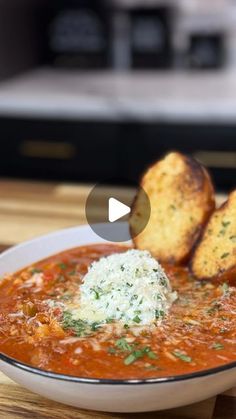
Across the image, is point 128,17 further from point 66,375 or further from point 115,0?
point 66,375

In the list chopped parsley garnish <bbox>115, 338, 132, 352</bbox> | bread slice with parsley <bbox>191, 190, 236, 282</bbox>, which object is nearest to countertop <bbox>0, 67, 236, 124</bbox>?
bread slice with parsley <bbox>191, 190, 236, 282</bbox>

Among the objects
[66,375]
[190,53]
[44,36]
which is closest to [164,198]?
[66,375]

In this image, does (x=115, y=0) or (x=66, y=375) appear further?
(x=115, y=0)

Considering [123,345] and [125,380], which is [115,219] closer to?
[123,345]

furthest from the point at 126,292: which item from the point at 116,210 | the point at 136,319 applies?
the point at 116,210

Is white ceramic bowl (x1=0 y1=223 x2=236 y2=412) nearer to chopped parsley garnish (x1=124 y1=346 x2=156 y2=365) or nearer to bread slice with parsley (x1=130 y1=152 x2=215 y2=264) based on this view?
chopped parsley garnish (x1=124 y1=346 x2=156 y2=365)

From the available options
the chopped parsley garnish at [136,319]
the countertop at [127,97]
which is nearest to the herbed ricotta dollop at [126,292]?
the chopped parsley garnish at [136,319]
